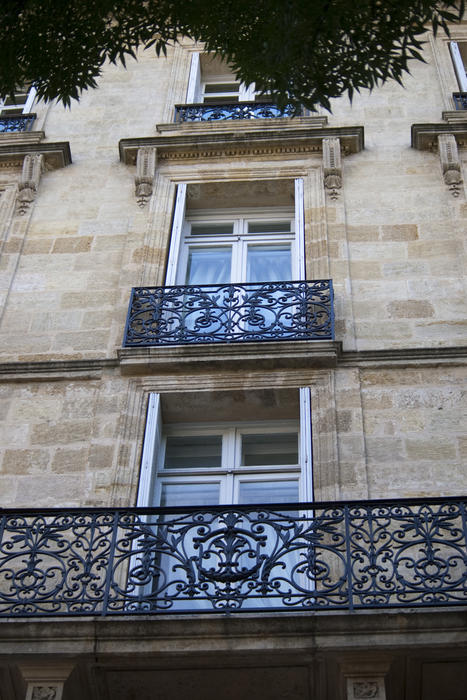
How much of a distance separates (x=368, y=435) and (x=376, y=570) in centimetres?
176

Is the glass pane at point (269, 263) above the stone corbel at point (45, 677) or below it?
above

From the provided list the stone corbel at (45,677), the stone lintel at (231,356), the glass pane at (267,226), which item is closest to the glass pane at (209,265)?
the glass pane at (267,226)

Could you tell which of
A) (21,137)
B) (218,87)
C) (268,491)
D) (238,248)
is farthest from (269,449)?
(218,87)

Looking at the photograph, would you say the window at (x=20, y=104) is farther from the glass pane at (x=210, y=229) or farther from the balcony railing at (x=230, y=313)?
the balcony railing at (x=230, y=313)

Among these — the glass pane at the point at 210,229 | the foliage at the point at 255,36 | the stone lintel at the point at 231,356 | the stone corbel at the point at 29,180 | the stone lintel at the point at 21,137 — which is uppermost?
the stone lintel at the point at 21,137

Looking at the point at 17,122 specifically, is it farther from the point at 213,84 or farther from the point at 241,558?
the point at 241,558

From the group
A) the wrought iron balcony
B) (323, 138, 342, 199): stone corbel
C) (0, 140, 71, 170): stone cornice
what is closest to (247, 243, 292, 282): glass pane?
(323, 138, 342, 199): stone corbel

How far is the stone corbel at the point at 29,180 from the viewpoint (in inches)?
459

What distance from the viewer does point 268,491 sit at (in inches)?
353

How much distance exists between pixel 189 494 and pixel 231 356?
1300 mm

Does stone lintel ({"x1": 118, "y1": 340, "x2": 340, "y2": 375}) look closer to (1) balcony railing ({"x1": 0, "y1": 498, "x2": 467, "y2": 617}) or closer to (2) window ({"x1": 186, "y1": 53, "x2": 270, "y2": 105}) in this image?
(1) balcony railing ({"x1": 0, "y1": 498, "x2": 467, "y2": 617})

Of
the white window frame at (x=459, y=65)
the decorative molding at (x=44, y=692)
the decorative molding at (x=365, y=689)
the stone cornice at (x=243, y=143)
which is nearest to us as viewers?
the decorative molding at (x=365, y=689)

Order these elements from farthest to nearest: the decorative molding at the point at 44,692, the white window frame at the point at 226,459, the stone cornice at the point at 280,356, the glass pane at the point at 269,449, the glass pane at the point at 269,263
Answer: the glass pane at the point at 269,263
the stone cornice at the point at 280,356
the glass pane at the point at 269,449
the white window frame at the point at 226,459
the decorative molding at the point at 44,692

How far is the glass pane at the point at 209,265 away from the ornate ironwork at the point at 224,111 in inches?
77.7
